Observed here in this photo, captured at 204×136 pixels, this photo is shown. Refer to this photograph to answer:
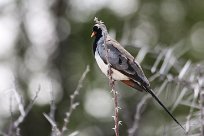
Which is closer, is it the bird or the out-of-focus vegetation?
the bird

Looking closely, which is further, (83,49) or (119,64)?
(83,49)

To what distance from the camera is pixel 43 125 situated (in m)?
13.9

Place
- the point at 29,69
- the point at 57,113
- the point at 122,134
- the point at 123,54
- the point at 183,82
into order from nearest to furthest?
the point at 183,82 < the point at 123,54 < the point at 122,134 < the point at 57,113 < the point at 29,69

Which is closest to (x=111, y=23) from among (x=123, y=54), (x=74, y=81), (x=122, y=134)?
(x=74, y=81)

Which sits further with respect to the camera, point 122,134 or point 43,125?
point 43,125

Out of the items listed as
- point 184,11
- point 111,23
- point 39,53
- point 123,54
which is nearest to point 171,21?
point 184,11

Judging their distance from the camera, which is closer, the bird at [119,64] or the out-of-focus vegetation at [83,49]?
the bird at [119,64]

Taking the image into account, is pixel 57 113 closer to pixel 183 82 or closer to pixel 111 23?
pixel 111 23

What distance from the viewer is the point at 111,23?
13.6 meters

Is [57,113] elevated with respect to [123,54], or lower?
lower

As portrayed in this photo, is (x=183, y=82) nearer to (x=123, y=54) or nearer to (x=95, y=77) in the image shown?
(x=123, y=54)

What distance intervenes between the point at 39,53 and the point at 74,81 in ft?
5.14

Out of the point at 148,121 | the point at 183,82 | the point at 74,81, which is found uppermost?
the point at 183,82

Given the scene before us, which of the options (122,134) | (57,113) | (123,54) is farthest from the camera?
(57,113)
